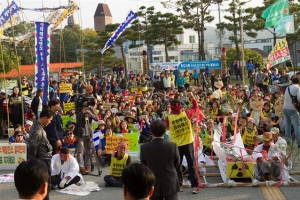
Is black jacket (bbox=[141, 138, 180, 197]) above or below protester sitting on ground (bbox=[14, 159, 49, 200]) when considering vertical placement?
below

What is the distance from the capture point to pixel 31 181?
10.1ft

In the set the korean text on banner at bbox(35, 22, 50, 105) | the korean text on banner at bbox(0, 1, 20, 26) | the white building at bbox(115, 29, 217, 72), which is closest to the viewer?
the korean text on banner at bbox(35, 22, 50, 105)

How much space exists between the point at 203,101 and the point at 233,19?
2089 centimetres

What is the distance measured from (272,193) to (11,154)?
5765 mm

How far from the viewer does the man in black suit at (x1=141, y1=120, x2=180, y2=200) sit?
540 centimetres

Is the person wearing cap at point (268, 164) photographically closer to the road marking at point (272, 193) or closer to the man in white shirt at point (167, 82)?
the road marking at point (272, 193)

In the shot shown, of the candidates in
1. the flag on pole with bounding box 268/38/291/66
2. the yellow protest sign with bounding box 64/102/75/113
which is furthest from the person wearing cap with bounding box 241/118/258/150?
the yellow protest sign with bounding box 64/102/75/113

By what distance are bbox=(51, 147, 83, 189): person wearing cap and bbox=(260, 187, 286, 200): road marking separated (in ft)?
11.2

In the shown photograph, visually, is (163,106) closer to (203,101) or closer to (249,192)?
(203,101)

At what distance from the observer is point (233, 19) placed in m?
35.2

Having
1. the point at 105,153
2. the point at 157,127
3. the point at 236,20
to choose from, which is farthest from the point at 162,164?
the point at 236,20

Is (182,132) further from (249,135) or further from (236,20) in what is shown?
(236,20)

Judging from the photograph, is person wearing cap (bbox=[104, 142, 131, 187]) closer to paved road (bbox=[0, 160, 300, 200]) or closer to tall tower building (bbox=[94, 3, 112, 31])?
paved road (bbox=[0, 160, 300, 200])

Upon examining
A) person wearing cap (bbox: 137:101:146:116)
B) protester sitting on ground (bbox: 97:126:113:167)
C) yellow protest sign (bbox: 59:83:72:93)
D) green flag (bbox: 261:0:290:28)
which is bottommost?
protester sitting on ground (bbox: 97:126:113:167)
